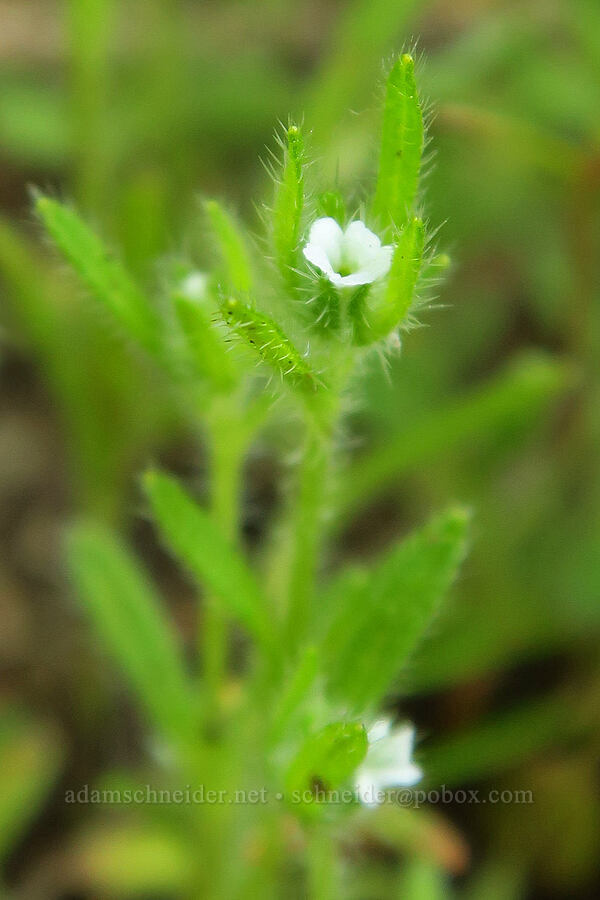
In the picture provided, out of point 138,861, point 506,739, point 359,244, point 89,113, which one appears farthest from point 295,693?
point 89,113

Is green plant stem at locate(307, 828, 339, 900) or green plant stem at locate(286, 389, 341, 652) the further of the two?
green plant stem at locate(307, 828, 339, 900)

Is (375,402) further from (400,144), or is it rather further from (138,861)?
(400,144)

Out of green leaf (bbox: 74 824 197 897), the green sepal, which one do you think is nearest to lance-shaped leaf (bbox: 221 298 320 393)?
the green sepal

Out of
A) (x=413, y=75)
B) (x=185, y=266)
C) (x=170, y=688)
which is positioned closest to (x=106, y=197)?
(x=185, y=266)

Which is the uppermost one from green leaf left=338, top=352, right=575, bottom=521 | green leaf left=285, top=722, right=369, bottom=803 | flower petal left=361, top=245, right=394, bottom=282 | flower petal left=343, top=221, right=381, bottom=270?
green leaf left=338, top=352, right=575, bottom=521

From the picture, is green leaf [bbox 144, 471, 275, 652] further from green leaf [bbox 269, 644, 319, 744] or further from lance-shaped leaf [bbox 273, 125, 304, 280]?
lance-shaped leaf [bbox 273, 125, 304, 280]

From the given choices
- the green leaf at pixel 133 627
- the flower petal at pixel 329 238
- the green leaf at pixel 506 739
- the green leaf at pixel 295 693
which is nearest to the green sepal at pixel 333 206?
the flower petal at pixel 329 238
